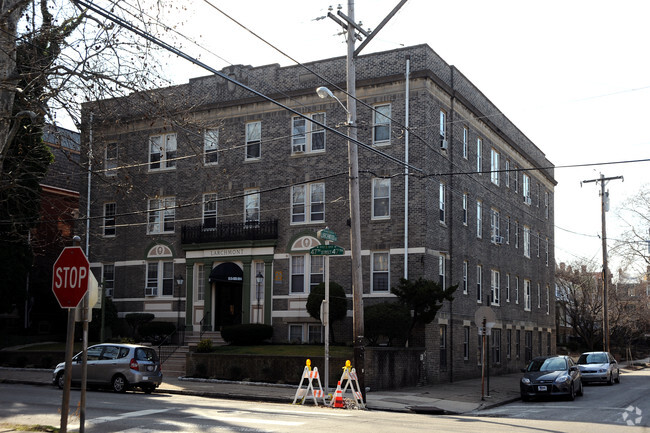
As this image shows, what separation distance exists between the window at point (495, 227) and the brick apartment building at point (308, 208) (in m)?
0.10

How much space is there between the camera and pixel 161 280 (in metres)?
33.9

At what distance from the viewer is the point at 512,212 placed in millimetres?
40250

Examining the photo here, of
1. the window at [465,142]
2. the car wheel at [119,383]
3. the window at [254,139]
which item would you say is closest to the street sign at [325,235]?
the car wheel at [119,383]

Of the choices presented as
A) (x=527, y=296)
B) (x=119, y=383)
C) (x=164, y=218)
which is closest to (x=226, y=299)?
(x=164, y=218)

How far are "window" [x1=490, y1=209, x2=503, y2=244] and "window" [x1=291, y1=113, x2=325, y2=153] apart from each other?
426 inches

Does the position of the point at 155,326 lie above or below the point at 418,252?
below

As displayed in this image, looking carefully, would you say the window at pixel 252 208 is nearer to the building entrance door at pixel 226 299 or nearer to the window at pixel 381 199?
the building entrance door at pixel 226 299

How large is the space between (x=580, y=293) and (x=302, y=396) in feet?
155

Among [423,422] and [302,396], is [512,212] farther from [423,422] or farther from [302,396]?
[423,422]

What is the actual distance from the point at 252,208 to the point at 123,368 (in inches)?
469

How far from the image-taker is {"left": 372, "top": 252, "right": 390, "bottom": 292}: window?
94.9 ft

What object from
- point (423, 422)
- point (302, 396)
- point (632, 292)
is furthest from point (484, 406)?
point (632, 292)

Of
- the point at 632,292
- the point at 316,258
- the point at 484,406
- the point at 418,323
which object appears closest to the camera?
the point at 484,406

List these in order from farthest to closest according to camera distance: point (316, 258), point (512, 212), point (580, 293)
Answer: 1. point (580, 293)
2. point (512, 212)
3. point (316, 258)
